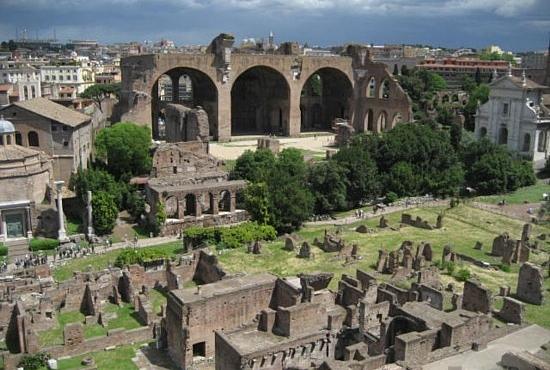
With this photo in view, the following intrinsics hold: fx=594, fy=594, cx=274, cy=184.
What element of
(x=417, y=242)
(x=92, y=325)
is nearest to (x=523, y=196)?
(x=417, y=242)

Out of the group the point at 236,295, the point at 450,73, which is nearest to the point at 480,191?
the point at 236,295

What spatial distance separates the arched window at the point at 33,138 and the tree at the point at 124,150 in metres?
5.45

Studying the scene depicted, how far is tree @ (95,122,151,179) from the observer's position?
161 feet

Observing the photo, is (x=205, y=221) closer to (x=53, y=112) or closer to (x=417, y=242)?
(x=417, y=242)

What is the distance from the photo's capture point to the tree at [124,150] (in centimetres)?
4903

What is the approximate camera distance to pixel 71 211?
43.4m

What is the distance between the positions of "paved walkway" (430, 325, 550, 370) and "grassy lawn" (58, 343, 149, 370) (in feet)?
39.4

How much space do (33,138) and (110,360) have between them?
27.3 metres

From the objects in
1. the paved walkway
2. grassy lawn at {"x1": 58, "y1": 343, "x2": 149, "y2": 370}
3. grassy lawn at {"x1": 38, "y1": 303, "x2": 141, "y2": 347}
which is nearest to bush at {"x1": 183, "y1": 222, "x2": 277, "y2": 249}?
grassy lawn at {"x1": 38, "y1": 303, "x2": 141, "y2": 347}

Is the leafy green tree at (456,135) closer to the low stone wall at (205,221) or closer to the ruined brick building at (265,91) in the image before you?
the ruined brick building at (265,91)

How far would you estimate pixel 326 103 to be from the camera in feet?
284

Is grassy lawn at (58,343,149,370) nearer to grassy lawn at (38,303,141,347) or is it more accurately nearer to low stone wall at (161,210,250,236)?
grassy lawn at (38,303,141,347)

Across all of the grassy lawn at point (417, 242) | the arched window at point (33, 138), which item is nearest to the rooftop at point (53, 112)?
the arched window at point (33, 138)

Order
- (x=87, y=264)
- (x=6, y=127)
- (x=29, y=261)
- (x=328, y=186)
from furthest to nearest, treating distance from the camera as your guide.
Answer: (x=328, y=186) < (x=6, y=127) < (x=29, y=261) < (x=87, y=264)
